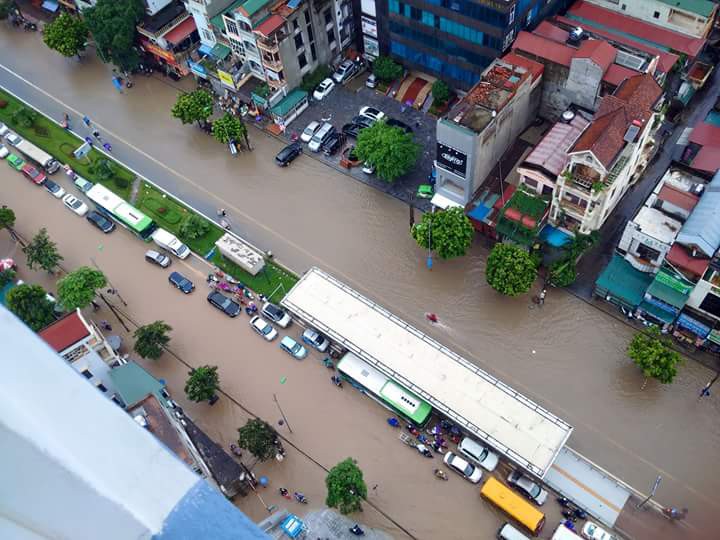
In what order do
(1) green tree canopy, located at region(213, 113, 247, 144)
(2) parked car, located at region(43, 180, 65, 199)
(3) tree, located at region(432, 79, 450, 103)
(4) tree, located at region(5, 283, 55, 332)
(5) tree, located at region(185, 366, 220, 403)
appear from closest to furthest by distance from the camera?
(5) tree, located at region(185, 366, 220, 403) < (4) tree, located at region(5, 283, 55, 332) < (1) green tree canopy, located at region(213, 113, 247, 144) < (3) tree, located at region(432, 79, 450, 103) < (2) parked car, located at region(43, 180, 65, 199)

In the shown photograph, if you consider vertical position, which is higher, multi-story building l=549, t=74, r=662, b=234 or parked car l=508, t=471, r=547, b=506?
multi-story building l=549, t=74, r=662, b=234

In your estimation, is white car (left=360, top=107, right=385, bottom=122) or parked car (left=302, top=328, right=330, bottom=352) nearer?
parked car (left=302, top=328, right=330, bottom=352)

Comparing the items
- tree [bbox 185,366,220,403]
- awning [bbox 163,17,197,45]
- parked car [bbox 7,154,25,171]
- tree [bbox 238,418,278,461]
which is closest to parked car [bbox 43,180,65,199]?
parked car [bbox 7,154,25,171]

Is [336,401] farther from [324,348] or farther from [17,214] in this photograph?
[17,214]

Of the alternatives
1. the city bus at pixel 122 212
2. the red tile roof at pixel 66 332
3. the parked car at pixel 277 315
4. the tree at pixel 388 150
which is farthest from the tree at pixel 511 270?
the city bus at pixel 122 212

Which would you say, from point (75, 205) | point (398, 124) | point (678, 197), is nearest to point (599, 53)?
point (678, 197)

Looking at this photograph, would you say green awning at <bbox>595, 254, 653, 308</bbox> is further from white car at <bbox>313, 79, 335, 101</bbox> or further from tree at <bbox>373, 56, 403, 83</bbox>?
white car at <bbox>313, 79, 335, 101</bbox>
